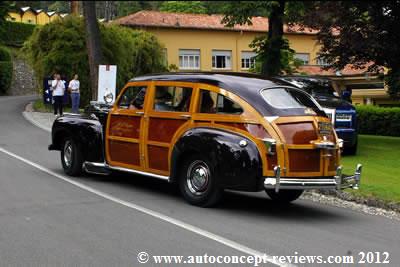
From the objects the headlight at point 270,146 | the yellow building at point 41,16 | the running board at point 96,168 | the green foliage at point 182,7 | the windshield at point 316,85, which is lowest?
the running board at point 96,168

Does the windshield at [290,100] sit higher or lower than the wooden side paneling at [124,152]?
higher

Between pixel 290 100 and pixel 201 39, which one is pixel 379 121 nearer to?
pixel 290 100

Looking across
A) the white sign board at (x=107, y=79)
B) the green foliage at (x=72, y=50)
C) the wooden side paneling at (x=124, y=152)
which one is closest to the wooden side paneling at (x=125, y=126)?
the wooden side paneling at (x=124, y=152)

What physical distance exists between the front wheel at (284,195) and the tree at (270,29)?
451 inches

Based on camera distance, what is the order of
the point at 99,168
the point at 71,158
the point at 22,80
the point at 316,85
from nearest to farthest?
the point at 99,168, the point at 71,158, the point at 316,85, the point at 22,80

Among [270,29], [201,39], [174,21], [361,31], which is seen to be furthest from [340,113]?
[201,39]

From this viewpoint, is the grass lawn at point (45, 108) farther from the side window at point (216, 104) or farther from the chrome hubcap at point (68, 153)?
the side window at point (216, 104)

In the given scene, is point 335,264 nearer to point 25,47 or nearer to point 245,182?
point 245,182

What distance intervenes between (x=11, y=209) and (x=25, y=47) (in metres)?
23.1

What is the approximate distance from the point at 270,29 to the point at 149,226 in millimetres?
15520

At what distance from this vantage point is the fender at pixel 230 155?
26.6 ft

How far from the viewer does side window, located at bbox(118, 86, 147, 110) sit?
9941 mm

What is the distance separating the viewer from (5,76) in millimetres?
42812

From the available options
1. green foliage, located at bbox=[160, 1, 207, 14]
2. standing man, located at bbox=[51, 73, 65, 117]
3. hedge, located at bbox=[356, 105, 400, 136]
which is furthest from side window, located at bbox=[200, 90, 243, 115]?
green foliage, located at bbox=[160, 1, 207, 14]
